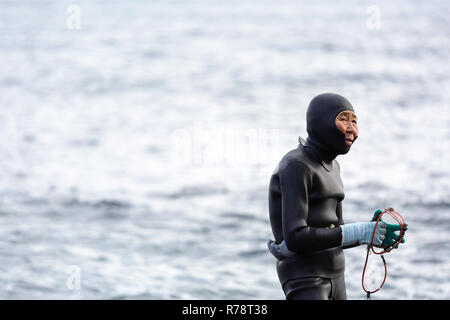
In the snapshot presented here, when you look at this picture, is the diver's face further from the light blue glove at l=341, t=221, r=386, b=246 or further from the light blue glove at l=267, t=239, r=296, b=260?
the light blue glove at l=267, t=239, r=296, b=260

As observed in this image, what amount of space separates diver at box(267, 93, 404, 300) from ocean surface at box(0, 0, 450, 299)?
664 cm

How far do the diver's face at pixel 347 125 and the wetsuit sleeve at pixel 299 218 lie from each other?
33 cm

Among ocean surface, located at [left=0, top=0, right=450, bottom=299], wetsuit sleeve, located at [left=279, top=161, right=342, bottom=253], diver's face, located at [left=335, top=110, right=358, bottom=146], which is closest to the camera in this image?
wetsuit sleeve, located at [left=279, top=161, right=342, bottom=253]

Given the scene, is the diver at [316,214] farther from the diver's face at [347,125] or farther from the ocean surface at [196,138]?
the ocean surface at [196,138]

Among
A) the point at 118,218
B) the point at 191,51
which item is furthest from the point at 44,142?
the point at 191,51

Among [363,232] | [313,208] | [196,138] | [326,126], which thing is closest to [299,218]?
[313,208]

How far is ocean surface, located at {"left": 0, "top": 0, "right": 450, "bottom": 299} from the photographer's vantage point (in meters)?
13.4

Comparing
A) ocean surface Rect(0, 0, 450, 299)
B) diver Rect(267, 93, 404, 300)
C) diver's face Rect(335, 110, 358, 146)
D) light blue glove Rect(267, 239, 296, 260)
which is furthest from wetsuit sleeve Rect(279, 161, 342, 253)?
ocean surface Rect(0, 0, 450, 299)

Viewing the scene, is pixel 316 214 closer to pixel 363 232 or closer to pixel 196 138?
pixel 363 232

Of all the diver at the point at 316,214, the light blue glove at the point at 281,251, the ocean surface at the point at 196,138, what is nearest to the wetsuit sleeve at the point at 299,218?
the diver at the point at 316,214

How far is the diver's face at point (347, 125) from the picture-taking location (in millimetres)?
5098

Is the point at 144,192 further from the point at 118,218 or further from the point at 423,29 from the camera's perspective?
the point at 423,29

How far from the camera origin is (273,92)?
27.9m

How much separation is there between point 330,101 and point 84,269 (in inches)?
342
